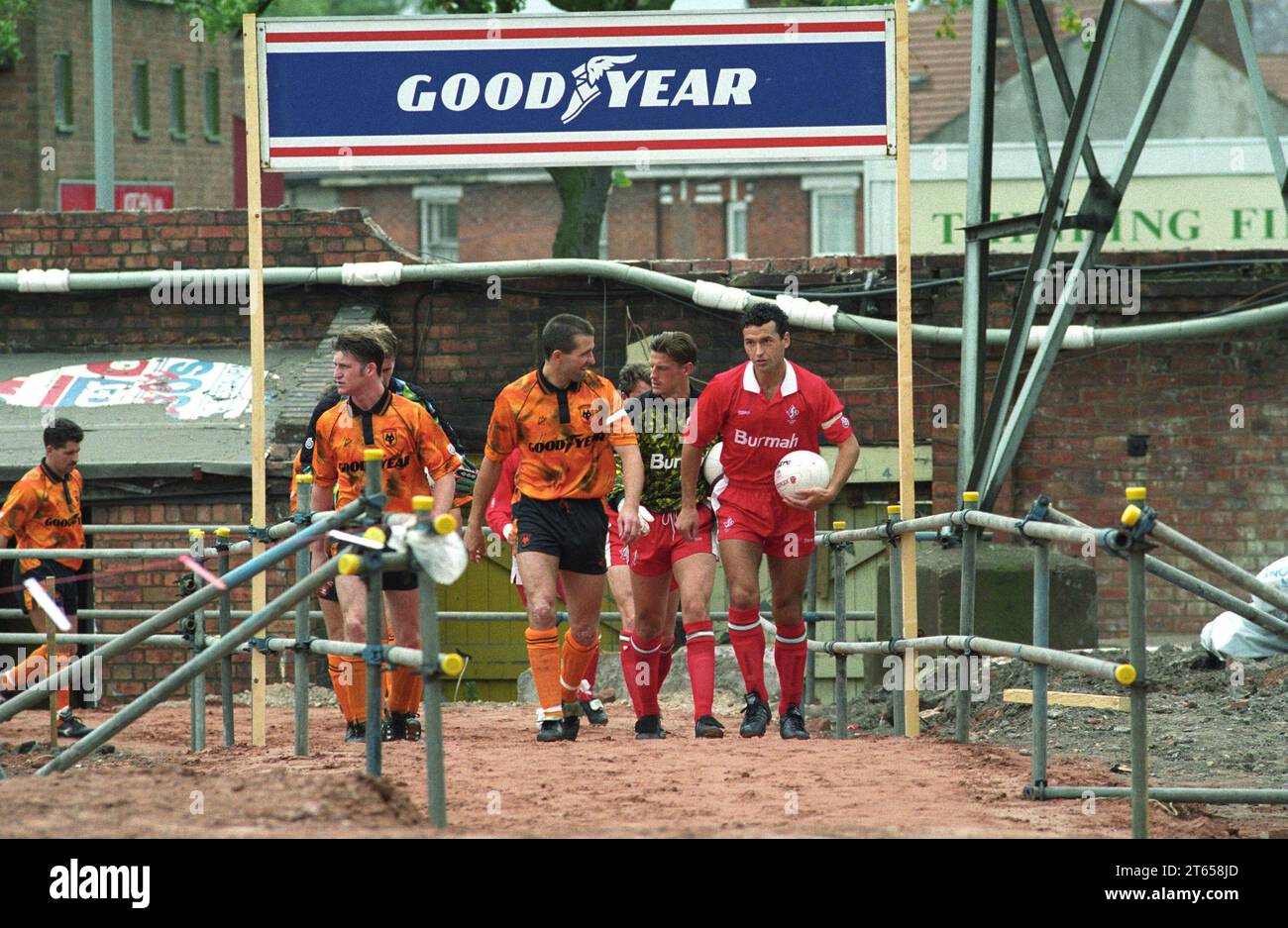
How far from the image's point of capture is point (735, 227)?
43.1 m

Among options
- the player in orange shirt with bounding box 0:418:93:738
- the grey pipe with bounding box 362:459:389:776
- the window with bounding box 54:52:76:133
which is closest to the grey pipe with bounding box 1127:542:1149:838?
the grey pipe with bounding box 362:459:389:776

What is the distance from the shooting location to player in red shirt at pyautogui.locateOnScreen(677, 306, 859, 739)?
29.0 ft

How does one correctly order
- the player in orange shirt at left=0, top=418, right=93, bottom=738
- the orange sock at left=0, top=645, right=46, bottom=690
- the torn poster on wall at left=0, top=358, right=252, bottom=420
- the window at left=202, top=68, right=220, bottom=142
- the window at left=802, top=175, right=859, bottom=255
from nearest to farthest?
the orange sock at left=0, top=645, right=46, bottom=690 < the player in orange shirt at left=0, top=418, right=93, bottom=738 < the torn poster on wall at left=0, top=358, right=252, bottom=420 < the window at left=802, top=175, right=859, bottom=255 < the window at left=202, top=68, right=220, bottom=142

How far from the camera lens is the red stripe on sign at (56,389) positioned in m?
15.5

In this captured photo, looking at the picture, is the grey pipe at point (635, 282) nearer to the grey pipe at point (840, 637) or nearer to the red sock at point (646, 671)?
the grey pipe at point (840, 637)

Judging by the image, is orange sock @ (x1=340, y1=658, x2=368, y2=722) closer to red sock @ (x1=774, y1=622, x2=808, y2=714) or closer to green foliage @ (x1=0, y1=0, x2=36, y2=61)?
red sock @ (x1=774, y1=622, x2=808, y2=714)

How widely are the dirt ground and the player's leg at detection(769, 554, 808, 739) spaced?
30 cm

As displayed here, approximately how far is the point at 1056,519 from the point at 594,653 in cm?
277

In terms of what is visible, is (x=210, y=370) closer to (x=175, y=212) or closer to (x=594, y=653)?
(x=175, y=212)

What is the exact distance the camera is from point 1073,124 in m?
9.73

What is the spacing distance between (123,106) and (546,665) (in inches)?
1382

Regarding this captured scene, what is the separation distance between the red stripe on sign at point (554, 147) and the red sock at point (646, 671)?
2.61 m

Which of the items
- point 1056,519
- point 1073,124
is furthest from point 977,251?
point 1056,519

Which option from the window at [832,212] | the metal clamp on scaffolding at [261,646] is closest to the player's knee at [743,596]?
the metal clamp on scaffolding at [261,646]
